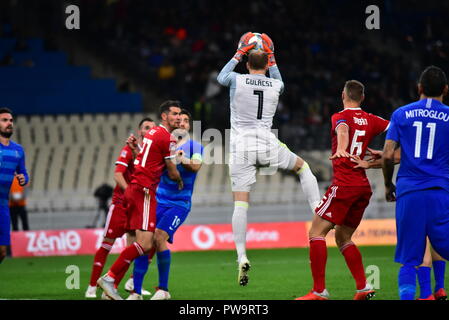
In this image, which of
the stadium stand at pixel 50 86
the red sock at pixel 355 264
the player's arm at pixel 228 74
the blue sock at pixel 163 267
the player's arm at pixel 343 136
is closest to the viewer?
the player's arm at pixel 343 136

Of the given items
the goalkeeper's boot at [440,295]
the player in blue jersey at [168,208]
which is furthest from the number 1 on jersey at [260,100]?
the goalkeeper's boot at [440,295]

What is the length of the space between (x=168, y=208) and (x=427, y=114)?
449cm

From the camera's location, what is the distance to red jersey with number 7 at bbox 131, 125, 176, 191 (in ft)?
36.6

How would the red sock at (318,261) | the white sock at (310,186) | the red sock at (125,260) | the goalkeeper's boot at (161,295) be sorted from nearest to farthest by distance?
1. the red sock at (318,261)
2. the white sock at (310,186)
3. the red sock at (125,260)
4. the goalkeeper's boot at (161,295)

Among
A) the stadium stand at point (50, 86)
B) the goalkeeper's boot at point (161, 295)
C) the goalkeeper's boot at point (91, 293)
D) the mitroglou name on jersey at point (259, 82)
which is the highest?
the stadium stand at point (50, 86)

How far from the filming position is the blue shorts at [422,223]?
8.27 metres

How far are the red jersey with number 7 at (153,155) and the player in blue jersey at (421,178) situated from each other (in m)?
3.58

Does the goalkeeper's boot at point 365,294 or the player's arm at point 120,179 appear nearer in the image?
the goalkeeper's boot at point 365,294

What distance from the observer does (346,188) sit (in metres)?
10.0

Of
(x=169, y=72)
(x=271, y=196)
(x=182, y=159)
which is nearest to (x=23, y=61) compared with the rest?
(x=169, y=72)

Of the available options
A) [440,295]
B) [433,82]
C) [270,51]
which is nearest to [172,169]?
[270,51]

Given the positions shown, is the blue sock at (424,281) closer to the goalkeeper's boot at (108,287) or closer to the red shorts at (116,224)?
the goalkeeper's boot at (108,287)

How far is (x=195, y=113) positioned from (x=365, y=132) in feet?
53.2

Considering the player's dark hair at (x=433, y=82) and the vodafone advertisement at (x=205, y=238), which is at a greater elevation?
the player's dark hair at (x=433, y=82)
